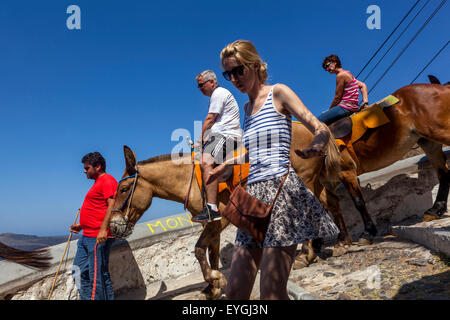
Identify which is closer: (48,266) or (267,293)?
(267,293)

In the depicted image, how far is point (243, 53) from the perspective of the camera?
1.85 meters

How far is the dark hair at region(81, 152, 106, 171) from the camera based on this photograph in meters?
4.43

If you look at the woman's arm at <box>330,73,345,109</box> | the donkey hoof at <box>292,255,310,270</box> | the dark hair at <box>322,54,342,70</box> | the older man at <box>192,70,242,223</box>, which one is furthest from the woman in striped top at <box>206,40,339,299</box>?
the dark hair at <box>322,54,342,70</box>

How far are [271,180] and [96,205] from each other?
3.23 m

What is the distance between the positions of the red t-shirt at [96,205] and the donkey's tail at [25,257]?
70 centimetres

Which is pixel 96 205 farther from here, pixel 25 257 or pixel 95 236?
pixel 25 257

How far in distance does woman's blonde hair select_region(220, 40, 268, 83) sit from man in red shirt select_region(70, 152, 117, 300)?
2.99 meters

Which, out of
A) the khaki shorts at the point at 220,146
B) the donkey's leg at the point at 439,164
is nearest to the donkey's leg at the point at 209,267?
the khaki shorts at the point at 220,146

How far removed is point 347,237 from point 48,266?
4.27 metres
